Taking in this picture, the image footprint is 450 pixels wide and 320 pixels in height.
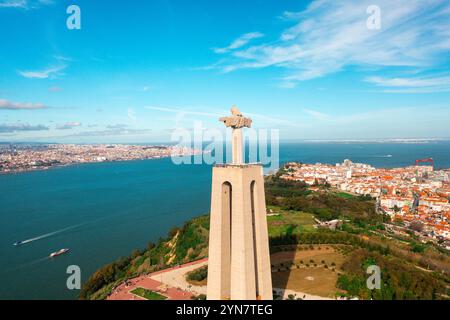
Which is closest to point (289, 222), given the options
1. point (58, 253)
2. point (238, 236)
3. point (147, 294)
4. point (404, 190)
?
point (147, 294)

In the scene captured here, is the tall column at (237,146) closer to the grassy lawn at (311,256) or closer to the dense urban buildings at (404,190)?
the grassy lawn at (311,256)

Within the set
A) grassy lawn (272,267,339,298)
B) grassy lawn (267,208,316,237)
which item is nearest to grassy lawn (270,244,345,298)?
grassy lawn (272,267,339,298)

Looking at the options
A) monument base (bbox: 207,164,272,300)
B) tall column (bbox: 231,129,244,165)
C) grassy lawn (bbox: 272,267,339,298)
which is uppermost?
tall column (bbox: 231,129,244,165)

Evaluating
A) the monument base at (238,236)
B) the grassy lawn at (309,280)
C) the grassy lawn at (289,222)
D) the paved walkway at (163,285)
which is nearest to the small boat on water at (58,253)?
the paved walkway at (163,285)

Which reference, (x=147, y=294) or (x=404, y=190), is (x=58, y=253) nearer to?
(x=147, y=294)

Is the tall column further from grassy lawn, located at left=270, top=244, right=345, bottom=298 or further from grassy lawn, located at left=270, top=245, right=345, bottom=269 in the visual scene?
A: grassy lawn, located at left=270, top=245, right=345, bottom=269
